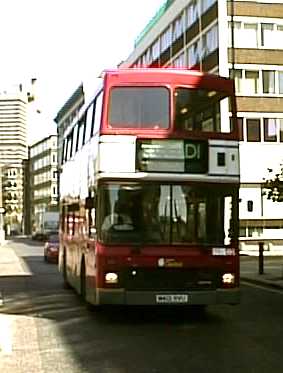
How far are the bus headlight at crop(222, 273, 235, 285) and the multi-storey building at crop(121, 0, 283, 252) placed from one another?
119 feet

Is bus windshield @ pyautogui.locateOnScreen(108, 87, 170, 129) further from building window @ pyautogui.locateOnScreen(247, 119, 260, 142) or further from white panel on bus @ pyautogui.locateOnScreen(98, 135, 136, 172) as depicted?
building window @ pyautogui.locateOnScreen(247, 119, 260, 142)

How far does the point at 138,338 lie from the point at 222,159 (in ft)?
11.6

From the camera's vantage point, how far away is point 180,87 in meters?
14.4

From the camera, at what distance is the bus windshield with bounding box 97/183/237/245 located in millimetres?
13875

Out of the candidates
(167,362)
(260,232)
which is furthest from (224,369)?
(260,232)

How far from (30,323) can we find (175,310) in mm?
3148

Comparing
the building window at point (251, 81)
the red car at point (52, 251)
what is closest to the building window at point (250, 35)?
the building window at point (251, 81)

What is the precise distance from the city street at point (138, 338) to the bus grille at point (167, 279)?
676 mm

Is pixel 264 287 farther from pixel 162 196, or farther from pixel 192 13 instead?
pixel 192 13

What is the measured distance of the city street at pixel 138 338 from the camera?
1013cm

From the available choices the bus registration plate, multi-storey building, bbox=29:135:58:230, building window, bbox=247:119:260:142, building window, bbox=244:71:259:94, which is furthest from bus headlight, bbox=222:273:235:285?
multi-storey building, bbox=29:135:58:230

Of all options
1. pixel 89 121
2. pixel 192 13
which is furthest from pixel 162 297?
pixel 192 13

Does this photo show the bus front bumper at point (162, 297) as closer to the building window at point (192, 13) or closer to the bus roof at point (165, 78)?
the bus roof at point (165, 78)

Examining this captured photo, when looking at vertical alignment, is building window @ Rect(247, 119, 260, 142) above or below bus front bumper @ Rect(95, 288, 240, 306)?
above
